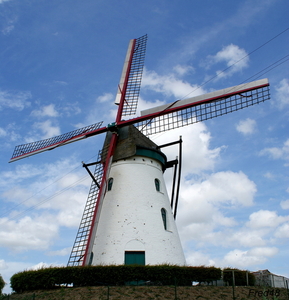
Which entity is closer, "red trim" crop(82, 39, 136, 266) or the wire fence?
the wire fence

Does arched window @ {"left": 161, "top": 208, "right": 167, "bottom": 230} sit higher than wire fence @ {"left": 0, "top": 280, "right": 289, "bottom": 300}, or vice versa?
arched window @ {"left": 161, "top": 208, "right": 167, "bottom": 230}

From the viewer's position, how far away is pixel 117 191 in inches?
793

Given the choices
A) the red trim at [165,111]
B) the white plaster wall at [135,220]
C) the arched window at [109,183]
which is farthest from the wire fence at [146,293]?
the red trim at [165,111]

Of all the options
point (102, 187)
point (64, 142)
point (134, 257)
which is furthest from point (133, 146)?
point (134, 257)

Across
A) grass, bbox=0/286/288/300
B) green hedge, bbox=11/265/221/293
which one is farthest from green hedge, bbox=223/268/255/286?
green hedge, bbox=11/265/221/293

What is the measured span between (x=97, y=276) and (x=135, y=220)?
3.83m

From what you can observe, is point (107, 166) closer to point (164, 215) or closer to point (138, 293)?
point (164, 215)

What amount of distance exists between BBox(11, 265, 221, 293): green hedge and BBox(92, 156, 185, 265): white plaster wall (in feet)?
5.65

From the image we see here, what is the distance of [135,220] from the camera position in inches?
750

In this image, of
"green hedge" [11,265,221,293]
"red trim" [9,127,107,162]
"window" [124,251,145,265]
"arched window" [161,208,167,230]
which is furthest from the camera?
"red trim" [9,127,107,162]

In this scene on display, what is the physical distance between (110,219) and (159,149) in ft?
19.2

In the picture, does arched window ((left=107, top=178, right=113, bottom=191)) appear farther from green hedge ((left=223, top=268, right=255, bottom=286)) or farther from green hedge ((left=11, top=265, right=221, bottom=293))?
green hedge ((left=223, top=268, right=255, bottom=286))

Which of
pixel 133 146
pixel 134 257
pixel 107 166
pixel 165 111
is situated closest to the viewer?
pixel 134 257

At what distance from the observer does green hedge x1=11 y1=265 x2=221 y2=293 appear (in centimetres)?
1617
